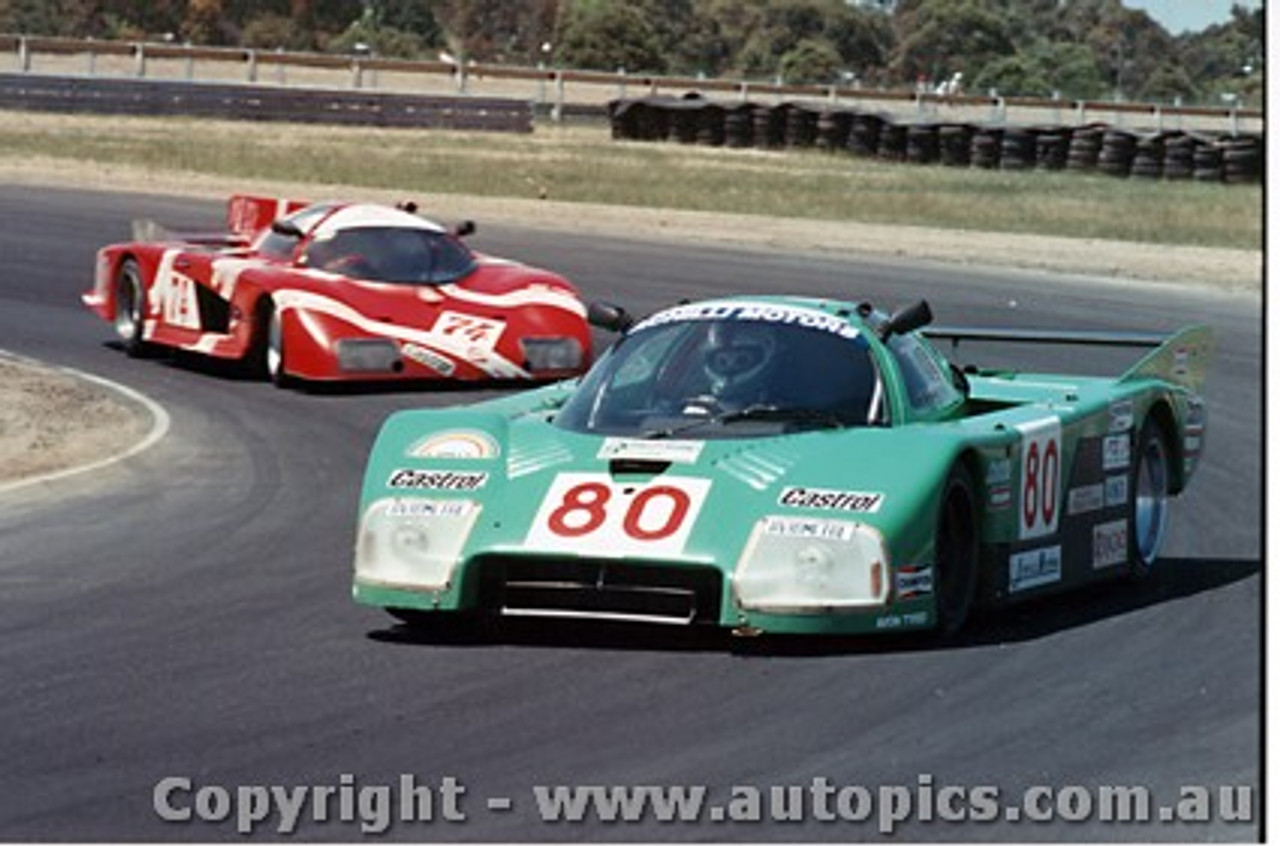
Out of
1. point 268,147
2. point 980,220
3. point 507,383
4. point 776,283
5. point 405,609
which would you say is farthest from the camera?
point 268,147

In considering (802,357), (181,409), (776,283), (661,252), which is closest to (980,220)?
(661,252)

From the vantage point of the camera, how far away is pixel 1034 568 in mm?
9383

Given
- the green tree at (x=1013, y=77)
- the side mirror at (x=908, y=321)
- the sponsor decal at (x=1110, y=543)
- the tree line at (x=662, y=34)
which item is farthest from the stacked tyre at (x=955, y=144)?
the side mirror at (x=908, y=321)

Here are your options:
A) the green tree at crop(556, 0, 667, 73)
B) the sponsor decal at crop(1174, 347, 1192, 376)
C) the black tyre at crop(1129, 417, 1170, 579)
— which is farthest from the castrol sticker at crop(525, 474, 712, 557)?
the green tree at crop(556, 0, 667, 73)

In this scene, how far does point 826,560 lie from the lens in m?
8.40

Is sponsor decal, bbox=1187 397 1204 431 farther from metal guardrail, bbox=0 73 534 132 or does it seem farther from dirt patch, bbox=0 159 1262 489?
metal guardrail, bbox=0 73 534 132

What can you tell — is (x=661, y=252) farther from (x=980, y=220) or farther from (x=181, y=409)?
(x=181, y=409)

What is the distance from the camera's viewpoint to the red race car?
16.8m

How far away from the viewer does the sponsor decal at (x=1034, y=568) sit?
923 cm

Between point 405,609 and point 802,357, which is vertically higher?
point 802,357

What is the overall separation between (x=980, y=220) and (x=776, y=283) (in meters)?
8.92

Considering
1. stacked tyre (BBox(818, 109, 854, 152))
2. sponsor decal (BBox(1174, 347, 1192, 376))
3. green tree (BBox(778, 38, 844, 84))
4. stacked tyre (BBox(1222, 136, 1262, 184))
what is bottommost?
sponsor decal (BBox(1174, 347, 1192, 376))

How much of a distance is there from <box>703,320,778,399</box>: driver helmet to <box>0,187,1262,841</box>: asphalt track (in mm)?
999

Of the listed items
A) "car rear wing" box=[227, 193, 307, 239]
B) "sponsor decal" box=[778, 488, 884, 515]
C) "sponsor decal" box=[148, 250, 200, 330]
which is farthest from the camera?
"car rear wing" box=[227, 193, 307, 239]
